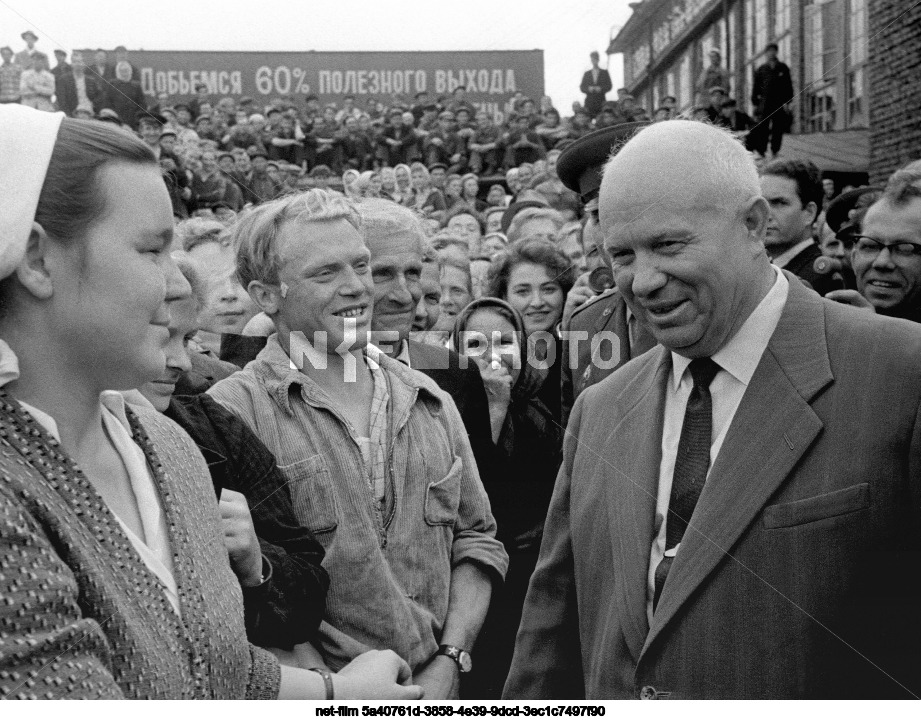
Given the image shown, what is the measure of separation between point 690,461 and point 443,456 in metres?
0.81

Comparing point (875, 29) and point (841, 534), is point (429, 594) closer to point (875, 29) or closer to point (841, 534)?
point (841, 534)

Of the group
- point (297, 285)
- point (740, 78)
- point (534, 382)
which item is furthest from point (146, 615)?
point (740, 78)

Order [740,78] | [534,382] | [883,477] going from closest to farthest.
→ [883,477], [534,382], [740,78]

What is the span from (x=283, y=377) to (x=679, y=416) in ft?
3.25

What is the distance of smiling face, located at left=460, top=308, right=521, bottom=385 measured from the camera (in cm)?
346

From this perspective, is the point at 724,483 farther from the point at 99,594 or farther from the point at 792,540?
the point at 99,594

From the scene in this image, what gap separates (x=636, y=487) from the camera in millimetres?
1978

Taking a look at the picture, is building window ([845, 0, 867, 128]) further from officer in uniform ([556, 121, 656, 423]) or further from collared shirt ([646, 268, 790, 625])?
collared shirt ([646, 268, 790, 625])

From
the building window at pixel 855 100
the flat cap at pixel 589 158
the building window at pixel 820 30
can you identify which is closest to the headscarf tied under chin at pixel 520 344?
the flat cap at pixel 589 158

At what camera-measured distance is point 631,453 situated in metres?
2.02

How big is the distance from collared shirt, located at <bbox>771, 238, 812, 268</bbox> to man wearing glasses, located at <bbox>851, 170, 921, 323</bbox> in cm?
37

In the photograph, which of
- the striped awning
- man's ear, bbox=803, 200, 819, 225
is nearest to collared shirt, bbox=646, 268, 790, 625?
man's ear, bbox=803, 200, 819, 225

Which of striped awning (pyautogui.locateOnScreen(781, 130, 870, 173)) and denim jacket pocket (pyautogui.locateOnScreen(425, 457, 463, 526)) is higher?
striped awning (pyautogui.locateOnScreen(781, 130, 870, 173))

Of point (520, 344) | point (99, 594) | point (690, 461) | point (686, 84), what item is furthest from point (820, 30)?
point (99, 594)
